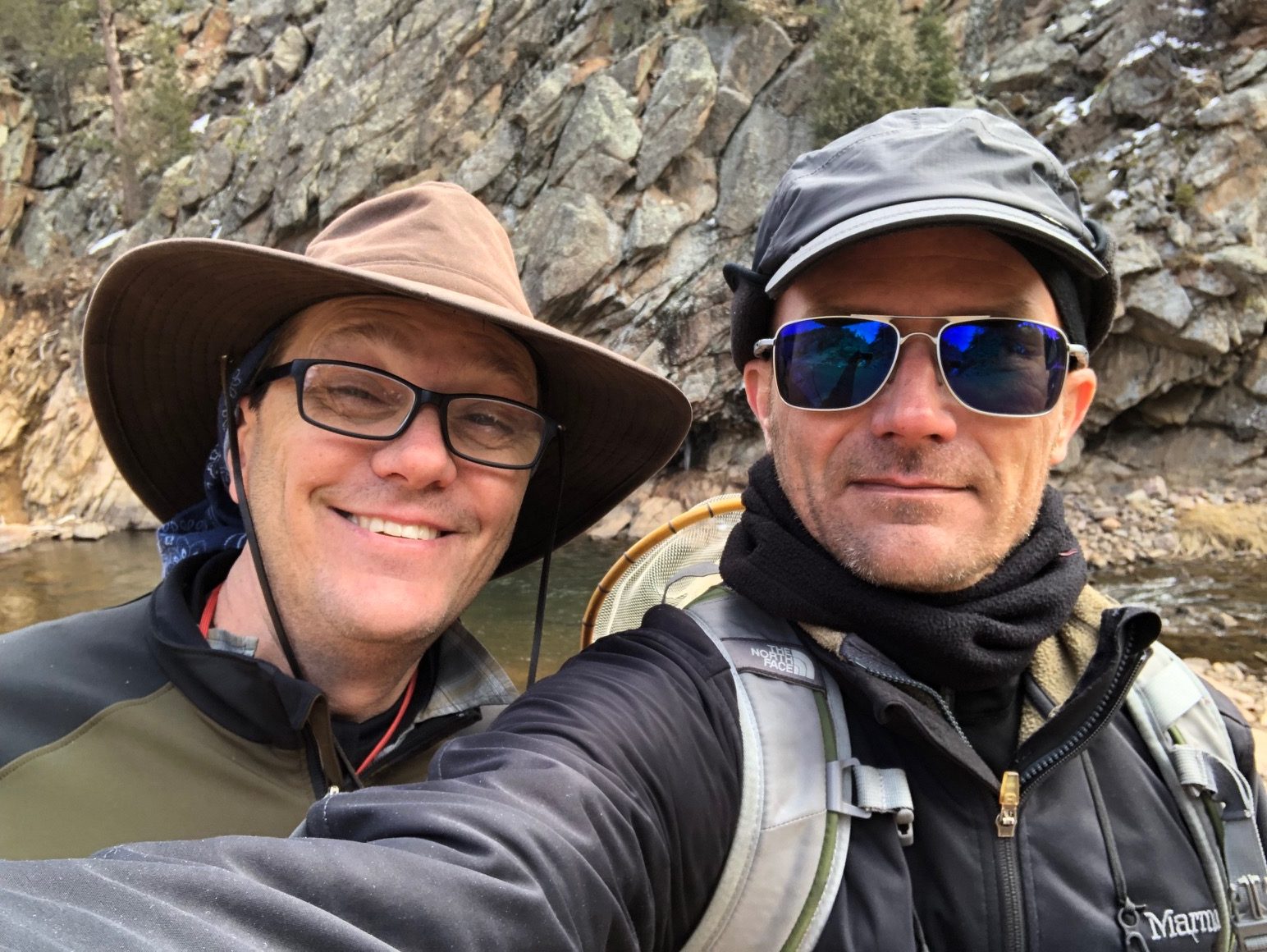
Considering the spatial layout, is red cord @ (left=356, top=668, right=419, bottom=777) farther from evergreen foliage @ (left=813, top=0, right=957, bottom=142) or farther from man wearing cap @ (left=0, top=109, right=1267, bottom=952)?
evergreen foliage @ (left=813, top=0, right=957, bottom=142)

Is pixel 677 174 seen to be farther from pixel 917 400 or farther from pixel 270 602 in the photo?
pixel 270 602

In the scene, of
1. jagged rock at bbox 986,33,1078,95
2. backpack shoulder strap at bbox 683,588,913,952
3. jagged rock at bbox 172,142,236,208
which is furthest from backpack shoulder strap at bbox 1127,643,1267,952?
jagged rock at bbox 172,142,236,208

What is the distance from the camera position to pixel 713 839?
116 cm

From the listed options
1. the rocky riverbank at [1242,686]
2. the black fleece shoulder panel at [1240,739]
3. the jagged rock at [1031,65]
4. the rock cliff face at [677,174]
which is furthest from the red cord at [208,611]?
the jagged rock at [1031,65]

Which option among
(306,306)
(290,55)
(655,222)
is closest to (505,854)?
(306,306)

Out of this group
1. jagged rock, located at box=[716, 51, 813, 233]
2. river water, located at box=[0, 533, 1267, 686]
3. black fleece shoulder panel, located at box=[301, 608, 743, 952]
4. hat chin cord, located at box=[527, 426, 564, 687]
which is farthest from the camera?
jagged rock, located at box=[716, 51, 813, 233]

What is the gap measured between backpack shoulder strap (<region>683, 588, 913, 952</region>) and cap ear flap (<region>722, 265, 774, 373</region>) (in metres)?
0.84

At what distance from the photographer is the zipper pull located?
1220 mm

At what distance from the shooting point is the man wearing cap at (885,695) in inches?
41.9

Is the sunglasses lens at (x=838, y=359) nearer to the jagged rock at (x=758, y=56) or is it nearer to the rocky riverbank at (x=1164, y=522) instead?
the rocky riverbank at (x=1164, y=522)

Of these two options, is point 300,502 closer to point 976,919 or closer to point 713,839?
point 713,839

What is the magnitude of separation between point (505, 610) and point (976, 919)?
392 inches

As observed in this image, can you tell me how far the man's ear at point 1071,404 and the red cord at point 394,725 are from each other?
5.43 ft

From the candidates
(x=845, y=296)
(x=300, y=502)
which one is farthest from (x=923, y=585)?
(x=300, y=502)
